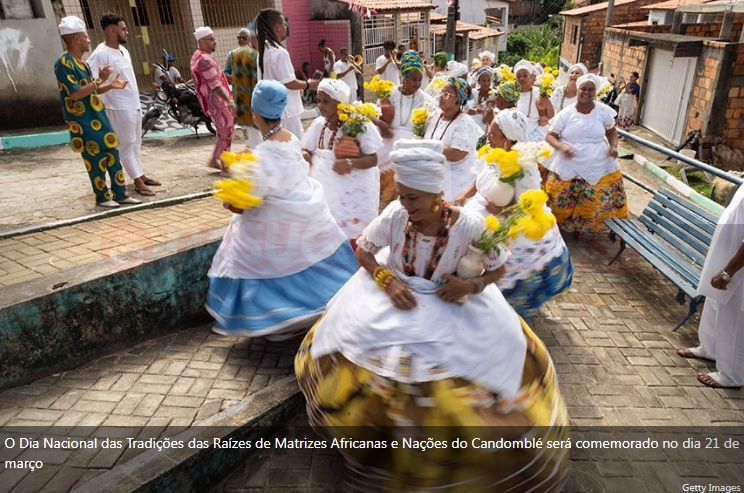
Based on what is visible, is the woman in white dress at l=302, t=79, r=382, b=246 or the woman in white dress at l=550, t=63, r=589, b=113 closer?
the woman in white dress at l=302, t=79, r=382, b=246

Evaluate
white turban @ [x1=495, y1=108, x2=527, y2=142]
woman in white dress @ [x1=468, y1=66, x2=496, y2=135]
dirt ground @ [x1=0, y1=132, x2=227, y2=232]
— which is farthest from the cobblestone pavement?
dirt ground @ [x1=0, y1=132, x2=227, y2=232]

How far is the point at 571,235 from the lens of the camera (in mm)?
6754

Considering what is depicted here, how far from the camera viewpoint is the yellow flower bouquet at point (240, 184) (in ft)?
11.4

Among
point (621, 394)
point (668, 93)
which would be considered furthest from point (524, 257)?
point (668, 93)

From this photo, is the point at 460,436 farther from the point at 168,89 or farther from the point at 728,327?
the point at 168,89

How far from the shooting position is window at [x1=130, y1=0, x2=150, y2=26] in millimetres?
14102

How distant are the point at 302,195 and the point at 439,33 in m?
24.8

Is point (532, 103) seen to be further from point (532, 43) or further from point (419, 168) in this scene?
point (532, 43)

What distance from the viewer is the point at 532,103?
7.67 metres

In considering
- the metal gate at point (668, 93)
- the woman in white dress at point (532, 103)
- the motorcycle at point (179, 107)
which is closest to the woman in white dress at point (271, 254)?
the woman in white dress at point (532, 103)

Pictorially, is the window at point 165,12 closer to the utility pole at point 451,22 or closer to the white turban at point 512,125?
the utility pole at point 451,22

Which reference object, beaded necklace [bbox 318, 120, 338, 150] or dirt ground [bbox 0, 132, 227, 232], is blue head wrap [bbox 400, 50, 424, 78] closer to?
beaded necklace [bbox 318, 120, 338, 150]

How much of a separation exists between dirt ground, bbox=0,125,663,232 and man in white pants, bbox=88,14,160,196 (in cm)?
42

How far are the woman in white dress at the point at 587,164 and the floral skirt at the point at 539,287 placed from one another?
7.21 feet
